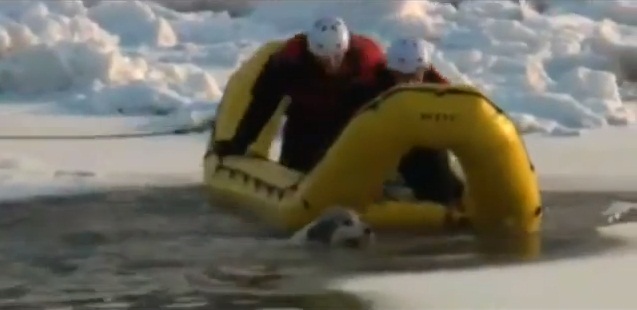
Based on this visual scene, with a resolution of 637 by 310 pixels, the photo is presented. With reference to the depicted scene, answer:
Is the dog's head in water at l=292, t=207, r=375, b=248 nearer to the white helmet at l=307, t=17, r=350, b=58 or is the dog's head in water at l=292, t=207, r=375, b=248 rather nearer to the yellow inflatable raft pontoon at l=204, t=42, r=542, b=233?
the yellow inflatable raft pontoon at l=204, t=42, r=542, b=233

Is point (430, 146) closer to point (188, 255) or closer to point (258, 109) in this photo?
point (188, 255)

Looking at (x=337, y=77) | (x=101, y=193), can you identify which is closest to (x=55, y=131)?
(x=101, y=193)

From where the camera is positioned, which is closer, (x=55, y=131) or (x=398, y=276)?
(x=398, y=276)

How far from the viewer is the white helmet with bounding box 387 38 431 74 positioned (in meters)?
7.89

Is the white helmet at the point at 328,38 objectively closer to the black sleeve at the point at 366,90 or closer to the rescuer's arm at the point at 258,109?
the black sleeve at the point at 366,90

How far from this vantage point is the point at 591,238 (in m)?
7.37

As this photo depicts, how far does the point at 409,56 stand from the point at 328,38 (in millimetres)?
574

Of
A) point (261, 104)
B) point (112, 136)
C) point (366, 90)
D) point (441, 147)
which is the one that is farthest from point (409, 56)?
point (112, 136)

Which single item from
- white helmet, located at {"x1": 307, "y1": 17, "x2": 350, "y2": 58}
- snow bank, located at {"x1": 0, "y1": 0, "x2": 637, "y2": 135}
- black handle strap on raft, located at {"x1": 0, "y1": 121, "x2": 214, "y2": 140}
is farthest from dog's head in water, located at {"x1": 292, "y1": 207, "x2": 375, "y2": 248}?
snow bank, located at {"x1": 0, "y1": 0, "x2": 637, "y2": 135}

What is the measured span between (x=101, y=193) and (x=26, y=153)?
4.55 ft

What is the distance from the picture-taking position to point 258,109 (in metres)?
8.99

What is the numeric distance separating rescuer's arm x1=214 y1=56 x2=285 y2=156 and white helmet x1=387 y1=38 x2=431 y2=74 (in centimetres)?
104

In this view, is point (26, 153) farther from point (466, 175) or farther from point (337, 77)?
point (466, 175)

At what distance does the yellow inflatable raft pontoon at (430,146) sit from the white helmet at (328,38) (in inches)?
33.7
